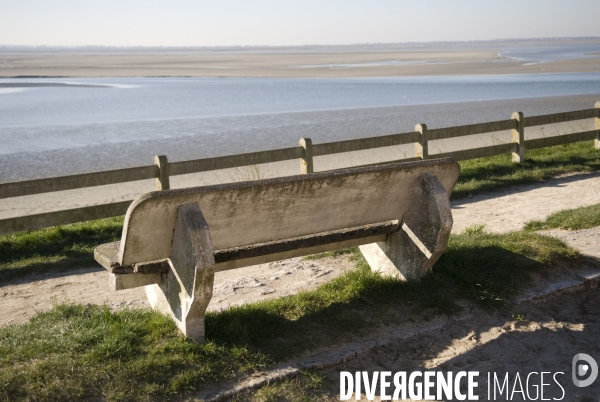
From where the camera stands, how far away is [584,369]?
4.31m

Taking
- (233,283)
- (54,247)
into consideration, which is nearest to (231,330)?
(233,283)

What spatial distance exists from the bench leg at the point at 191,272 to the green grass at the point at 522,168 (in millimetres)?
6649

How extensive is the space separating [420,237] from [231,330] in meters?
1.62

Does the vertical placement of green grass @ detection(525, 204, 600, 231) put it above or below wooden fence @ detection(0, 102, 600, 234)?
below

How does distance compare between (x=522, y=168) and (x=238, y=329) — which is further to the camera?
(x=522, y=168)

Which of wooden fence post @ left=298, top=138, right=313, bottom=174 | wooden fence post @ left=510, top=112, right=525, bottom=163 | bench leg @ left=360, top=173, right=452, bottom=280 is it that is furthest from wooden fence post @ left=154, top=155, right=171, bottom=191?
wooden fence post @ left=510, top=112, right=525, bottom=163

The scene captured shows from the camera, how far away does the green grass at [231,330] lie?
386cm

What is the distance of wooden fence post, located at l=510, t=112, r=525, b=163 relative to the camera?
12.4 metres

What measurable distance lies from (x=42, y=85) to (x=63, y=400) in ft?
129

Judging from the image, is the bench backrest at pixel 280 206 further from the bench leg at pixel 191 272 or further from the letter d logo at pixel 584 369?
the letter d logo at pixel 584 369

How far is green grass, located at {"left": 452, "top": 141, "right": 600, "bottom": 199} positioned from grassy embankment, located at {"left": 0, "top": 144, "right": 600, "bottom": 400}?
454 cm

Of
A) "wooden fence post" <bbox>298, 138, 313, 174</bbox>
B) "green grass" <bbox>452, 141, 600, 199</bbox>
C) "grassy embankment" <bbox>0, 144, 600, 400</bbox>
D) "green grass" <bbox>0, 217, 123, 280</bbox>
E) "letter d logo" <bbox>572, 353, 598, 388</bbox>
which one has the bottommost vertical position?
"green grass" <bbox>452, 141, 600, 199</bbox>

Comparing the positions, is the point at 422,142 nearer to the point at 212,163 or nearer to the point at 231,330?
the point at 212,163

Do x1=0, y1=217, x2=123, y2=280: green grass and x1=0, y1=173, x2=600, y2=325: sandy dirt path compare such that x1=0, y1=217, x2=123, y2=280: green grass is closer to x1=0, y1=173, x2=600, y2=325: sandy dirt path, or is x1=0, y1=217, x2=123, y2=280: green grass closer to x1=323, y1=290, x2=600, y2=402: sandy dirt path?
x1=0, y1=173, x2=600, y2=325: sandy dirt path
